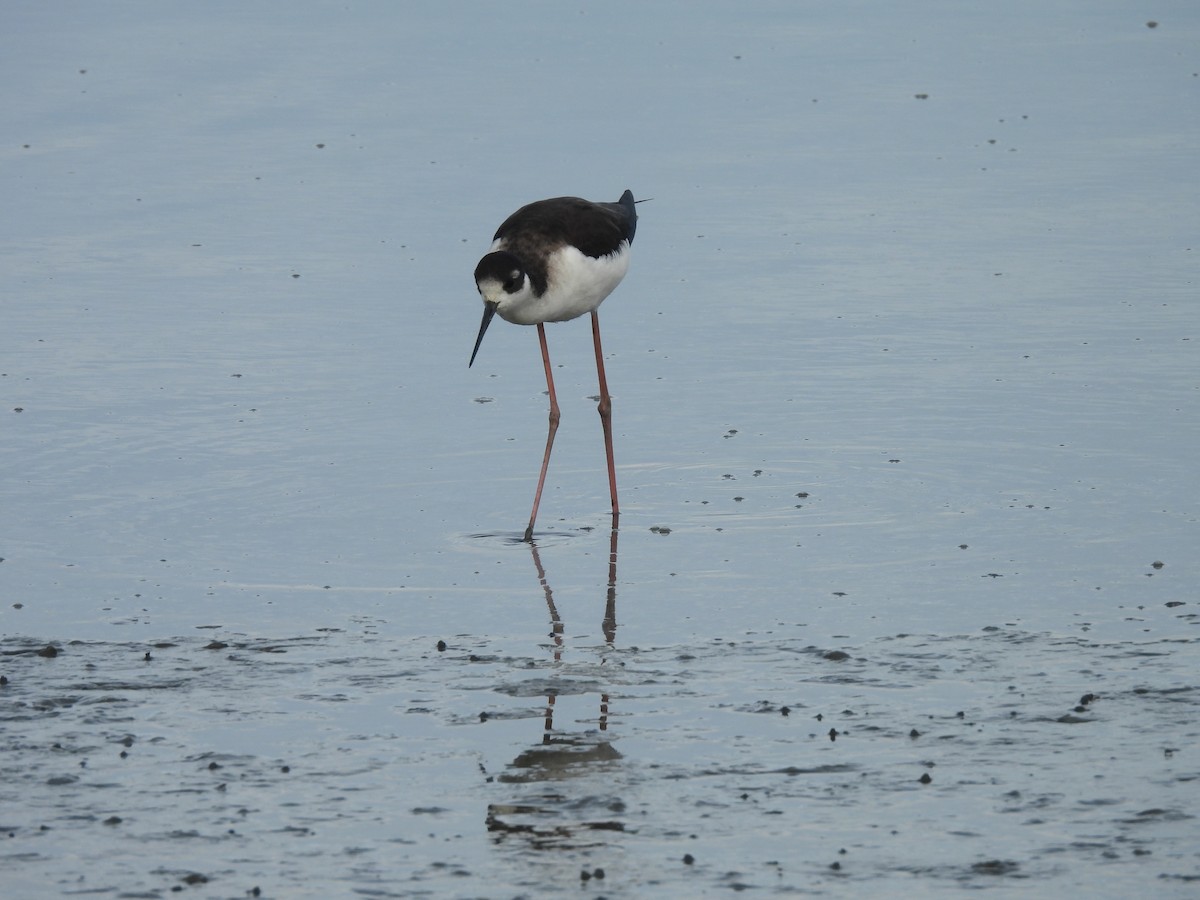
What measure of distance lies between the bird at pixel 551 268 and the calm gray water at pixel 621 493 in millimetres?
872

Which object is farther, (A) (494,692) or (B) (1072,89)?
(B) (1072,89)

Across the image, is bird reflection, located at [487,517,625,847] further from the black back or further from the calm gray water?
the black back

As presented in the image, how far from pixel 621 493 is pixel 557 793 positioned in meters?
4.00

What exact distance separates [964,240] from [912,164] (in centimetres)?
271

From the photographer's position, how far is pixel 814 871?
19.1 ft

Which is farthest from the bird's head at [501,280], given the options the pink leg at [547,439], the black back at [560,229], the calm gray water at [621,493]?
the calm gray water at [621,493]

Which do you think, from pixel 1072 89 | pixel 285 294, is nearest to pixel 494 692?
pixel 285 294

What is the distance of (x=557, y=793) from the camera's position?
21.1ft

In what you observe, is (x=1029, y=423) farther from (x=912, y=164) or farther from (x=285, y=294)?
(x=912, y=164)

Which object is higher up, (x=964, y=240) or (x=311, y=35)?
(x=311, y=35)

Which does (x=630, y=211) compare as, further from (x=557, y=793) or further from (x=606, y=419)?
(x=557, y=793)

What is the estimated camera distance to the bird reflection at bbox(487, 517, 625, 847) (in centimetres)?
616

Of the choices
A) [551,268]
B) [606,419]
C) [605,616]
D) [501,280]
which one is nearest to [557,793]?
[605,616]

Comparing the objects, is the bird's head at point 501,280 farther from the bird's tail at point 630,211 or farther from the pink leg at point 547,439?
the bird's tail at point 630,211
